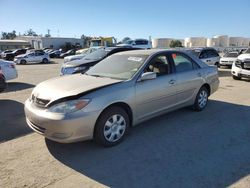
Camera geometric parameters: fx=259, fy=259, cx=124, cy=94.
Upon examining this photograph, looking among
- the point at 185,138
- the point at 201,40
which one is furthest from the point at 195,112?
the point at 201,40

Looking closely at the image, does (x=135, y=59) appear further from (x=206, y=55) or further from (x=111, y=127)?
(x=206, y=55)

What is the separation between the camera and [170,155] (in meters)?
4.00

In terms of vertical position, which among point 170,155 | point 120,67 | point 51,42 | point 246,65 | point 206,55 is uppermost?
point 51,42

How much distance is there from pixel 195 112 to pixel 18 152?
4.03m

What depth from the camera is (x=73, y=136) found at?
383 centimetres

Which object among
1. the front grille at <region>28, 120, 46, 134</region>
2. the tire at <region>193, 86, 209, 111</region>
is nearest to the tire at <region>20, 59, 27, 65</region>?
the tire at <region>193, 86, 209, 111</region>

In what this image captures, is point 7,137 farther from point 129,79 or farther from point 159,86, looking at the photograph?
point 159,86

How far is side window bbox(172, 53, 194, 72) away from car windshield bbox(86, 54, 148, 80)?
0.84 meters

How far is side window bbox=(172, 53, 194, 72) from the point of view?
5.60m

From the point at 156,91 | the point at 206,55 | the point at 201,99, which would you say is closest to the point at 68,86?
the point at 156,91

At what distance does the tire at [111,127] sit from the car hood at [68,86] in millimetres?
485

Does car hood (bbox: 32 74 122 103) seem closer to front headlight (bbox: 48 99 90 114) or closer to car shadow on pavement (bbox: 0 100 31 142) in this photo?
front headlight (bbox: 48 99 90 114)

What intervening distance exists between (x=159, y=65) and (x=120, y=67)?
809 mm

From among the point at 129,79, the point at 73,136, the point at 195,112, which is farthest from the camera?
the point at 195,112
